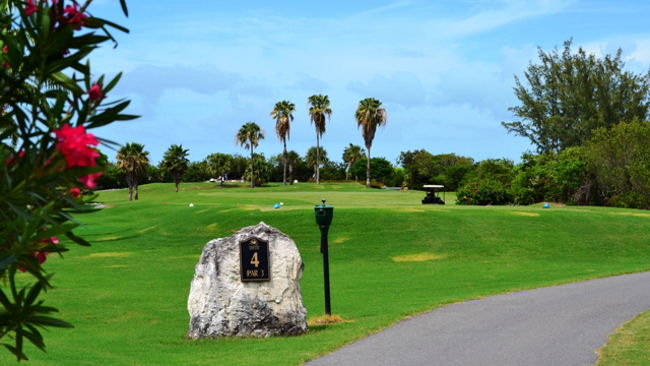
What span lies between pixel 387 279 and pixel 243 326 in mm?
11772

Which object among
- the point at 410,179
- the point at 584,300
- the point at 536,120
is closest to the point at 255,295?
the point at 584,300

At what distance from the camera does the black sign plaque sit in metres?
14.5

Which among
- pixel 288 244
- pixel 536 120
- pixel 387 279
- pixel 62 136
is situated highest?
pixel 536 120

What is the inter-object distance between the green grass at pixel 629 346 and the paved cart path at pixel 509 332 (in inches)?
8.0

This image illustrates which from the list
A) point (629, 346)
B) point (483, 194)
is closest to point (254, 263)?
point (629, 346)

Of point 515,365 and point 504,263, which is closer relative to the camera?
point 515,365

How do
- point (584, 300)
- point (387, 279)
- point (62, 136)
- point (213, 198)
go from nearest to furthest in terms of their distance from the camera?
point (62, 136)
point (584, 300)
point (387, 279)
point (213, 198)

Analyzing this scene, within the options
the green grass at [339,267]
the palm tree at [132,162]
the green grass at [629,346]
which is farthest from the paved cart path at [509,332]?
the palm tree at [132,162]

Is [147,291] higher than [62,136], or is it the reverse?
[62,136]

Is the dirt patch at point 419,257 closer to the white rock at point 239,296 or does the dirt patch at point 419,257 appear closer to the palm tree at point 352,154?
the white rock at point 239,296

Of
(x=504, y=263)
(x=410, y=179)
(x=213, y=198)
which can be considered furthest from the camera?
(x=410, y=179)

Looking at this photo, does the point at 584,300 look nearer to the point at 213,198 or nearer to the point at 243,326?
the point at 243,326

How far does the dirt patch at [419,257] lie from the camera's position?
3077 cm

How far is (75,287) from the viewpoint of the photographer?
79.2 ft
